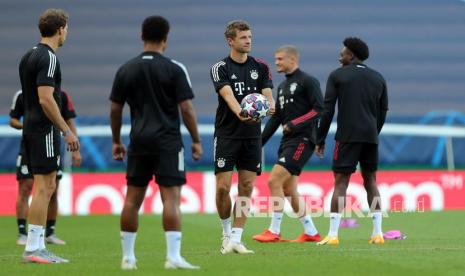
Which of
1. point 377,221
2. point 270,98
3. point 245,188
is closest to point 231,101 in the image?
point 270,98

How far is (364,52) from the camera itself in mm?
10375

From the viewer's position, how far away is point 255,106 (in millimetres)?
8922

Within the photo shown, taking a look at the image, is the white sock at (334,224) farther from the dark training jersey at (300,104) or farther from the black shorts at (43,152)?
the black shorts at (43,152)

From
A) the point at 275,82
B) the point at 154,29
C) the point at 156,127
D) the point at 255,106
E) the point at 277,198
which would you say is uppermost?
the point at 275,82

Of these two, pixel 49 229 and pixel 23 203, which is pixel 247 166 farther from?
pixel 23 203

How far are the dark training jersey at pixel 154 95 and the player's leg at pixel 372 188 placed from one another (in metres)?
3.45

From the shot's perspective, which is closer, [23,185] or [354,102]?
[354,102]

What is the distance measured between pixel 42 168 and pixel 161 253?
1623 millimetres

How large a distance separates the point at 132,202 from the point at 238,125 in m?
2.18

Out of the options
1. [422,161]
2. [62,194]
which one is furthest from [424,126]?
[62,194]

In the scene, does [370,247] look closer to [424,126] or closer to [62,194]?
[62,194]

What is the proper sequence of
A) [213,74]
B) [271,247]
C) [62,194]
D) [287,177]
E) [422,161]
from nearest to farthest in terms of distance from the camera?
[213,74] < [271,247] < [287,177] < [62,194] < [422,161]

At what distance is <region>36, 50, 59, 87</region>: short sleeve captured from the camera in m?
8.32

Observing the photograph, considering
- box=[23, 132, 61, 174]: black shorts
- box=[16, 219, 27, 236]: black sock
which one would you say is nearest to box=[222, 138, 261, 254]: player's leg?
box=[23, 132, 61, 174]: black shorts
